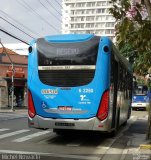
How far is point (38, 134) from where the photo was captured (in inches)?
705

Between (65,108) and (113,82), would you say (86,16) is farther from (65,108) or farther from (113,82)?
(65,108)

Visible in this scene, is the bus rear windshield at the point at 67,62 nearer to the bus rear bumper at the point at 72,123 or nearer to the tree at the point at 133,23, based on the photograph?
the bus rear bumper at the point at 72,123

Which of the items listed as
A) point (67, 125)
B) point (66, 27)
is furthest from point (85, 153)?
point (66, 27)

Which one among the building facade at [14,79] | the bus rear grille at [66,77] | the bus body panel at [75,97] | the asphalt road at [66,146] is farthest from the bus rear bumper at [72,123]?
the building facade at [14,79]

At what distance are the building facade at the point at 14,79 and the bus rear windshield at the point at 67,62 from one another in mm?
38092

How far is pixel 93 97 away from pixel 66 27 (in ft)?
471

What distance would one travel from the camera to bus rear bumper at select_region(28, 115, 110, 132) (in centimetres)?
1398

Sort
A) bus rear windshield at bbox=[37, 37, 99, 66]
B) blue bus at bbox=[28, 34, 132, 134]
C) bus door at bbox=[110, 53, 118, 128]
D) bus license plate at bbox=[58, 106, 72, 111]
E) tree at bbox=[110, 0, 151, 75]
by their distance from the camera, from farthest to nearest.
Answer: bus door at bbox=[110, 53, 118, 128]
bus rear windshield at bbox=[37, 37, 99, 66]
bus license plate at bbox=[58, 106, 72, 111]
blue bus at bbox=[28, 34, 132, 134]
tree at bbox=[110, 0, 151, 75]

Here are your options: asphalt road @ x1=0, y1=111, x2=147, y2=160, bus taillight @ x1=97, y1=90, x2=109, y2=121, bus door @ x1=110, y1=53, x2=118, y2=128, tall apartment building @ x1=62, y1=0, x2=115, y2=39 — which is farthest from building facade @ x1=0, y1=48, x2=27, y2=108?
tall apartment building @ x1=62, y1=0, x2=115, y2=39

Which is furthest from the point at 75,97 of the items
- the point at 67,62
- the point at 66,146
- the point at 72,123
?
the point at 66,146

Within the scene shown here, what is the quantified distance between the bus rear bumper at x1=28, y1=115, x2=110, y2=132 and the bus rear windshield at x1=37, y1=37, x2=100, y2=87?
112cm

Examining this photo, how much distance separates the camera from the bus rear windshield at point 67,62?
563 inches

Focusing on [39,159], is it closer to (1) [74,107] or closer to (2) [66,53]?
(1) [74,107]

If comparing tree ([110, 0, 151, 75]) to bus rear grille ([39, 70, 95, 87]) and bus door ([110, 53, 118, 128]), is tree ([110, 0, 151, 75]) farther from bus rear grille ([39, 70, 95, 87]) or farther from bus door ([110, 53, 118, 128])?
bus door ([110, 53, 118, 128])
